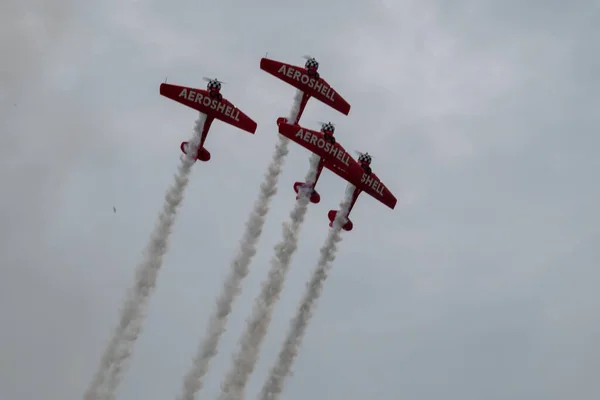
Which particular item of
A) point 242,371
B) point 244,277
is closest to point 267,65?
point 244,277

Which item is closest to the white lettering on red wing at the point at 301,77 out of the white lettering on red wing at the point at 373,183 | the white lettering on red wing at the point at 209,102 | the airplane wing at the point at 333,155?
the airplane wing at the point at 333,155

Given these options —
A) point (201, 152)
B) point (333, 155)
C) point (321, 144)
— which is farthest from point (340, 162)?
point (201, 152)

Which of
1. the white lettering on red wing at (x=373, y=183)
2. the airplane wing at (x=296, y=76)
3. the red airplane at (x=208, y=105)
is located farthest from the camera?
the airplane wing at (x=296, y=76)

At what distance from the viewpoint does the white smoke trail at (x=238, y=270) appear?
110 metres

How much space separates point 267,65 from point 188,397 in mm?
31233

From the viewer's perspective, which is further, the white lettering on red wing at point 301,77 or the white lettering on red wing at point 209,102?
the white lettering on red wing at point 301,77

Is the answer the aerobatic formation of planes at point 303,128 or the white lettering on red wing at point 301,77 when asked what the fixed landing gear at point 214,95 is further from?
the white lettering on red wing at point 301,77

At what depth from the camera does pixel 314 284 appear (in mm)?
113562

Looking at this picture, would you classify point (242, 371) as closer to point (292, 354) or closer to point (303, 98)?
point (292, 354)

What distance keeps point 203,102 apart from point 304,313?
2131cm

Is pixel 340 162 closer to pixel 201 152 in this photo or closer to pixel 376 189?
pixel 376 189

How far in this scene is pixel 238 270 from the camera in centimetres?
11175

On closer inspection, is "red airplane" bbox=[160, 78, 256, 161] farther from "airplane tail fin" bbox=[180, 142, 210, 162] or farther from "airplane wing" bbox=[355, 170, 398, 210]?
"airplane wing" bbox=[355, 170, 398, 210]

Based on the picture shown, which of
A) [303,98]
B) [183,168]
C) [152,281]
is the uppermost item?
[303,98]
